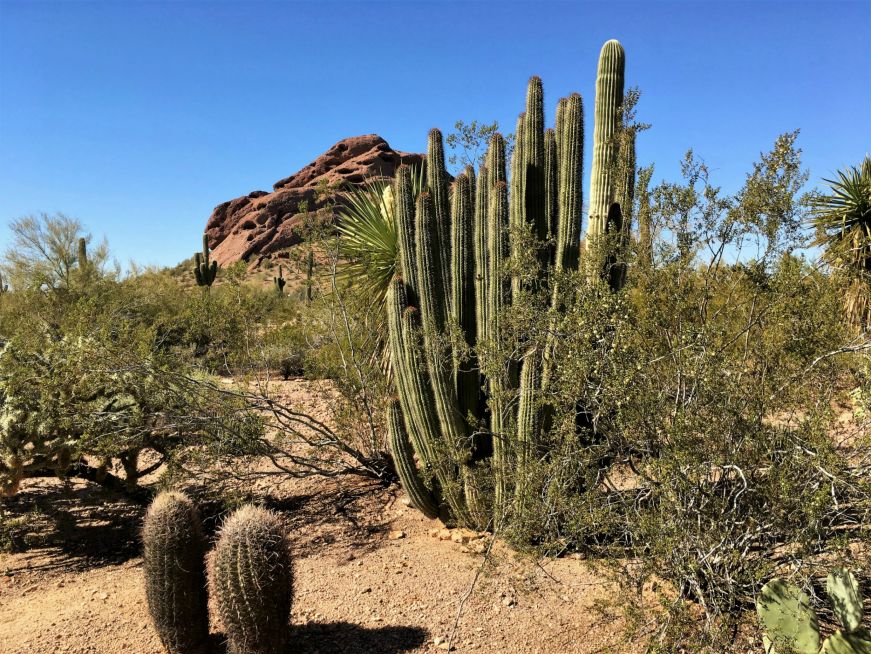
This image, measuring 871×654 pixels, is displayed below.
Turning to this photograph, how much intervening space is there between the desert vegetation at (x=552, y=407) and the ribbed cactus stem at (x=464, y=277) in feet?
0.07

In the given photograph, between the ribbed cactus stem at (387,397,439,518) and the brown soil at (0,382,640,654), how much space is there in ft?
0.70

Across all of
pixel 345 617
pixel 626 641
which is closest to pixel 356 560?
pixel 345 617

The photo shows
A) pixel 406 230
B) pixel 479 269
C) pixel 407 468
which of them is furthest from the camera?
pixel 406 230

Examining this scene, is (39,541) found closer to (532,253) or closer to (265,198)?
(532,253)

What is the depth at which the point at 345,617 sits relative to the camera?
15.6ft

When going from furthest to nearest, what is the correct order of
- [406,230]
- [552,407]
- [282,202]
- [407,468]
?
[282,202]
[406,230]
[407,468]
[552,407]

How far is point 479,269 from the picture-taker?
6.21 m

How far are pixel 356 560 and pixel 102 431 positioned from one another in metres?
3.04

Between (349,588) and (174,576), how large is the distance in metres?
1.67

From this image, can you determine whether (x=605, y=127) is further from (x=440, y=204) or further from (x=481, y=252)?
(x=440, y=204)

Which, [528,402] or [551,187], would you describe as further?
[551,187]

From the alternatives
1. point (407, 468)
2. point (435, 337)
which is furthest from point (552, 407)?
point (407, 468)

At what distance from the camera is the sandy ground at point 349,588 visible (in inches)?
173

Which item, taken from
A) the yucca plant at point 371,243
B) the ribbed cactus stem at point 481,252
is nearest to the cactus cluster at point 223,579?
the ribbed cactus stem at point 481,252
